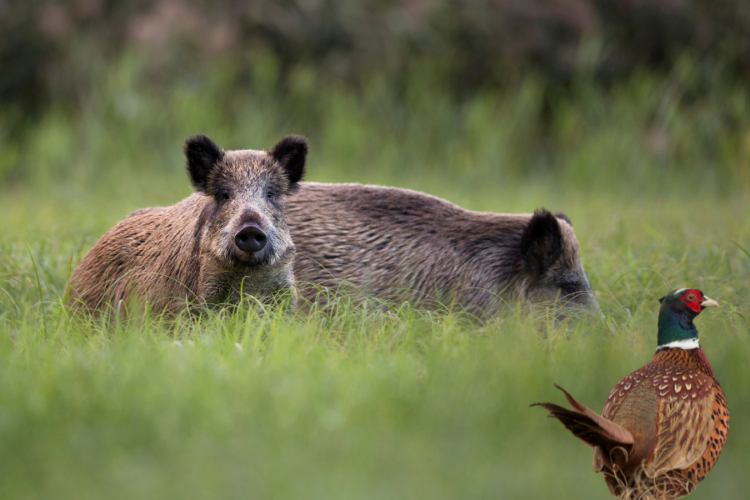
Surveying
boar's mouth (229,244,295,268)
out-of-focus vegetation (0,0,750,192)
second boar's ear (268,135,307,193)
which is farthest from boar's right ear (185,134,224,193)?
out-of-focus vegetation (0,0,750,192)

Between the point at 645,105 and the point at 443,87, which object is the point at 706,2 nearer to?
the point at 645,105

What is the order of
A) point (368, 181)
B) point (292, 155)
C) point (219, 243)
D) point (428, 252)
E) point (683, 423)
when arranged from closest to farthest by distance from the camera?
1. point (683, 423)
2. point (219, 243)
3. point (292, 155)
4. point (428, 252)
5. point (368, 181)

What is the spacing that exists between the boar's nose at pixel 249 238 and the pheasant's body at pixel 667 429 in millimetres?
1833

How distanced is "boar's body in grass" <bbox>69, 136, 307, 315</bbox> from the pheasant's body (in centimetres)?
192

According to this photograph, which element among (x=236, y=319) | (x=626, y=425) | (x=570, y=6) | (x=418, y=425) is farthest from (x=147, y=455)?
(x=570, y=6)

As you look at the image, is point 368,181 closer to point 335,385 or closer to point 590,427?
point 335,385

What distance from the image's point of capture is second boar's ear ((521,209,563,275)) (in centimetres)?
456

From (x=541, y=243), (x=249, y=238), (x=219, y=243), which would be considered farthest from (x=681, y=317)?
(x=219, y=243)

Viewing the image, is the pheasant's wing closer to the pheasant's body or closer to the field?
the pheasant's body

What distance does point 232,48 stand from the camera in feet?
39.0

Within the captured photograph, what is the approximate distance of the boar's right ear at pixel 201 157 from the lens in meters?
3.99

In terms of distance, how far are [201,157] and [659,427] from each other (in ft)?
8.73

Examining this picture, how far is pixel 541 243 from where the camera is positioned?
15.1 feet

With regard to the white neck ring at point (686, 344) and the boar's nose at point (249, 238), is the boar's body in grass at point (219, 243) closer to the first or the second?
the boar's nose at point (249, 238)
